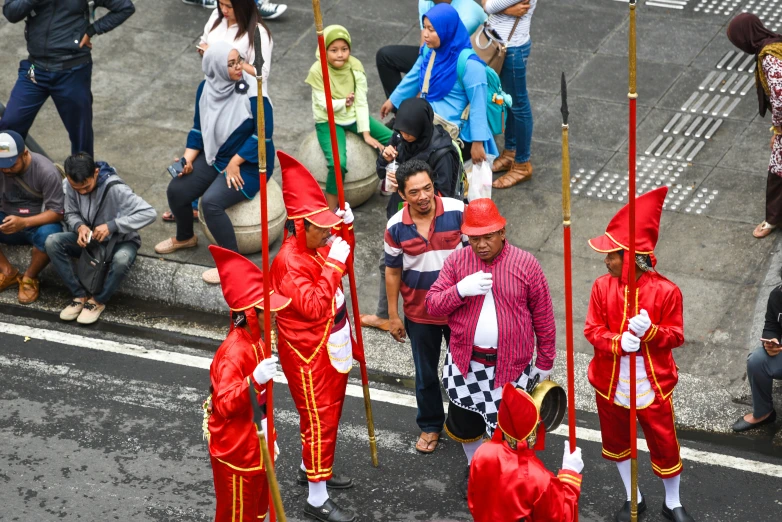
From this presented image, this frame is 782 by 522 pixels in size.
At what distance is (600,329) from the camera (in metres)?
6.28

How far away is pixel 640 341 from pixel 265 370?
1987 millimetres

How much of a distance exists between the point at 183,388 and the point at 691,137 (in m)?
5.05

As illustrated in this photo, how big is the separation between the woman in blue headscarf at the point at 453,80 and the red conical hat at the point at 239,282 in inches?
118

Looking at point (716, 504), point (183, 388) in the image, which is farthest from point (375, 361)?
point (716, 504)

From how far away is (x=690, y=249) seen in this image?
29.6 feet

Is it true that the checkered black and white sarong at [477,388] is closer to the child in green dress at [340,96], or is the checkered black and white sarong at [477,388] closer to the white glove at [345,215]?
the white glove at [345,215]

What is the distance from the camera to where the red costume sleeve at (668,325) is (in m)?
6.12

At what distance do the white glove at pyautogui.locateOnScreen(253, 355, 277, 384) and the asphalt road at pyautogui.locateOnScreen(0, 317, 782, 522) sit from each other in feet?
4.88

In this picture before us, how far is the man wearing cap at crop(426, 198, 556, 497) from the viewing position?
6.18 m

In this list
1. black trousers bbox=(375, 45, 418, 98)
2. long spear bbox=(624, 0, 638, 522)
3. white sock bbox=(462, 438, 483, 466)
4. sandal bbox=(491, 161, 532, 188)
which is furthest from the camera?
sandal bbox=(491, 161, 532, 188)

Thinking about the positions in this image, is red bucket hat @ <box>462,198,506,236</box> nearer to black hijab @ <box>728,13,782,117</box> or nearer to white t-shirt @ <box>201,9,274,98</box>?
white t-shirt @ <box>201,9,274,98</box>

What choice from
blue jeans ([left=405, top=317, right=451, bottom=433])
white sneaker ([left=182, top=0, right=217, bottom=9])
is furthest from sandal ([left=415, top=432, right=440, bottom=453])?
white sneaker ([left=182, top=0, right=217, bottom=9])

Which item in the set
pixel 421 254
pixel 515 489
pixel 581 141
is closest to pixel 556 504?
pixel 515 489

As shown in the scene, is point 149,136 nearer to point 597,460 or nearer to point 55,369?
point 55,369
